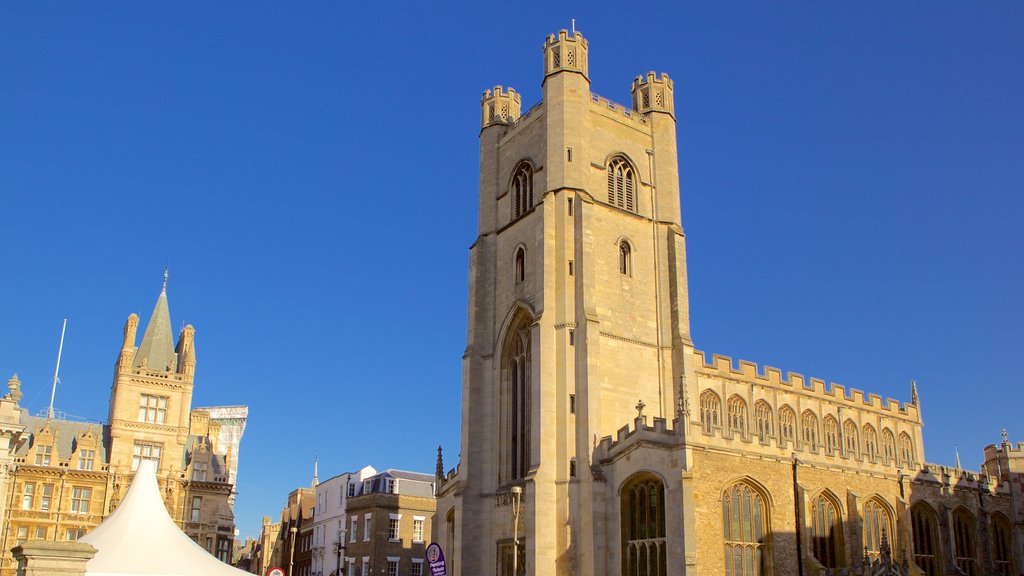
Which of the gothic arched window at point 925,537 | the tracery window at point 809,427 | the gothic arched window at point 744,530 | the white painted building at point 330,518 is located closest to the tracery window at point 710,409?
the tracery window at point 809,427

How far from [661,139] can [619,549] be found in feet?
71.4

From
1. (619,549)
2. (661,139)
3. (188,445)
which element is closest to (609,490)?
(619,549)

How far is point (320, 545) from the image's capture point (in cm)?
6506

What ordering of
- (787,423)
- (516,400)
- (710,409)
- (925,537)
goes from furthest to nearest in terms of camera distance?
(787,423), (710,409), (516,400), (925,537)

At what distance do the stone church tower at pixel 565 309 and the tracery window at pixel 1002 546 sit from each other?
1574 cm

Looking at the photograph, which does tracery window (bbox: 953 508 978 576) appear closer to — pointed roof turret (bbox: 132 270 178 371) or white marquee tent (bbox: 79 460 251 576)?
white marquee tent (bbox: 79 460 251 576)

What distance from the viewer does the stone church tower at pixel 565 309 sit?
3916cm

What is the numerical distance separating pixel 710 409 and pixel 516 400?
32.3ft

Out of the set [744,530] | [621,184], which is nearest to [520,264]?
[621,184]

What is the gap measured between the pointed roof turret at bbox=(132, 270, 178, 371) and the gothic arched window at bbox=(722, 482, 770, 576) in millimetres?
36615

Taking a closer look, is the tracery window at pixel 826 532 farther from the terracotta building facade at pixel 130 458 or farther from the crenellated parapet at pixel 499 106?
the terracotta building facade at pixel 130 458

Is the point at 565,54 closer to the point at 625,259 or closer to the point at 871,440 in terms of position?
the point at 625,259

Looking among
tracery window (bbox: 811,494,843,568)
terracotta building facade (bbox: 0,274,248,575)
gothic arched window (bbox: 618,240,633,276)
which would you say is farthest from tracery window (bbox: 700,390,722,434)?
terracotta building facade (bbox: 0,274,248,575)

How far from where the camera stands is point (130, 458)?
53.5 m
